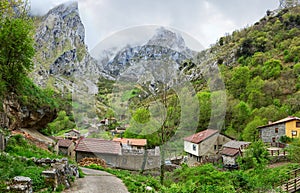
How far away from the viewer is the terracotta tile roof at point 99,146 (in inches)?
612

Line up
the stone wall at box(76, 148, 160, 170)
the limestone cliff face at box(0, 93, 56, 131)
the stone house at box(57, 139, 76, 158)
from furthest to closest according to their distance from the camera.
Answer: the stone house at box(57, 139, 76, 158), the stone wall at box(76, 148, 160, 170), the limestone cliff face at box(0, 93, 56, 131)

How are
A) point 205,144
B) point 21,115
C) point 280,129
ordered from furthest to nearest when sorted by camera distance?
1. point 205,144
2. point 280,129
3. point 21,115

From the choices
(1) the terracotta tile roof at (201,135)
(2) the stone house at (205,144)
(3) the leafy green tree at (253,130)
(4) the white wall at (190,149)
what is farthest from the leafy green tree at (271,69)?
(4) the white wall at (190,149)

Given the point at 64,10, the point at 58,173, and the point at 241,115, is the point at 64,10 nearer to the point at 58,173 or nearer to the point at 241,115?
the point at 241,115

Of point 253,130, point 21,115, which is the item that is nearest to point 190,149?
point 253,130

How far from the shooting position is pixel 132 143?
18.5m

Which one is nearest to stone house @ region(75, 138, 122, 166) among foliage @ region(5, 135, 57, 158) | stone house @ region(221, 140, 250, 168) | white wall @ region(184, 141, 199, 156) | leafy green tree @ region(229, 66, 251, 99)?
foliage @ region(5, 135, 57, 158)

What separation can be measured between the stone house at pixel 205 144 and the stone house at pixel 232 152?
194 centimetres

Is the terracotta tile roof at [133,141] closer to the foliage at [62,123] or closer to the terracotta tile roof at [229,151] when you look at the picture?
the terracotta tile roof at [229,151]

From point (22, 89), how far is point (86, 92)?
14.8 ft

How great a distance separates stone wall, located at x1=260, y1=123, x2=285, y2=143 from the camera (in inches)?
1198

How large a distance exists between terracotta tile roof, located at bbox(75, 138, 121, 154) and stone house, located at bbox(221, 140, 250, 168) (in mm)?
13320

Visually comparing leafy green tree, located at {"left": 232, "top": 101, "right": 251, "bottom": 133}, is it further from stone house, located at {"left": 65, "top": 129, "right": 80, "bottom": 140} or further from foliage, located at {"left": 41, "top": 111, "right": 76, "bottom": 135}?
foliage, located at {"left": 41, "top": 111, "right": 76, "bottom": 135}

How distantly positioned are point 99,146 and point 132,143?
2808mm
